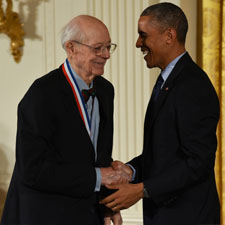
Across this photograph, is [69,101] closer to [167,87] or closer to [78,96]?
[78,96]

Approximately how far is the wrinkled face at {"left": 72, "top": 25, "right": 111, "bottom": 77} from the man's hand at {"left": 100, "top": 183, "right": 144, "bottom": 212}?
50 cm

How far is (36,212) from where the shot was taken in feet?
6.48

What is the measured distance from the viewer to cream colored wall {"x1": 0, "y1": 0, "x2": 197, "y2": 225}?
3479 mm

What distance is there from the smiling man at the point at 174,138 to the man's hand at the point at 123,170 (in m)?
0.01

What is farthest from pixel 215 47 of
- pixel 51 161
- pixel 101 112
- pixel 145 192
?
pixel 51 161

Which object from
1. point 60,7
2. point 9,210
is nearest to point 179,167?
point 9,210

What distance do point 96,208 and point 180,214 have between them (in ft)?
1.19

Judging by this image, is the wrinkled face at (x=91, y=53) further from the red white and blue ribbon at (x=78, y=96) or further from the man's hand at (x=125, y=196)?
the man's hand at (x=125, y=196)

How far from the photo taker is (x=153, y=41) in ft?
7.01

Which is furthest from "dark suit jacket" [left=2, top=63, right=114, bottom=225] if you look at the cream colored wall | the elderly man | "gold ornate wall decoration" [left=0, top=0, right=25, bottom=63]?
"gold ornate wall decoration" [left=0, top=0, right=25, bottom=63]

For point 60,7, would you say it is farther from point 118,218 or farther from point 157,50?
point 118,218

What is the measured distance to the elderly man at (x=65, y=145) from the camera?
1909mm

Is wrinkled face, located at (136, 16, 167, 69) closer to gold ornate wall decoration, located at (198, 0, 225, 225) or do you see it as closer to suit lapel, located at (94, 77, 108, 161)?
suit lapel, located at (94, 77, 108, 161)

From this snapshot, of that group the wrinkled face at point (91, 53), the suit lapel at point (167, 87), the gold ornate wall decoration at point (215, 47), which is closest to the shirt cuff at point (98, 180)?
the suit lapel at point (167, 87)
